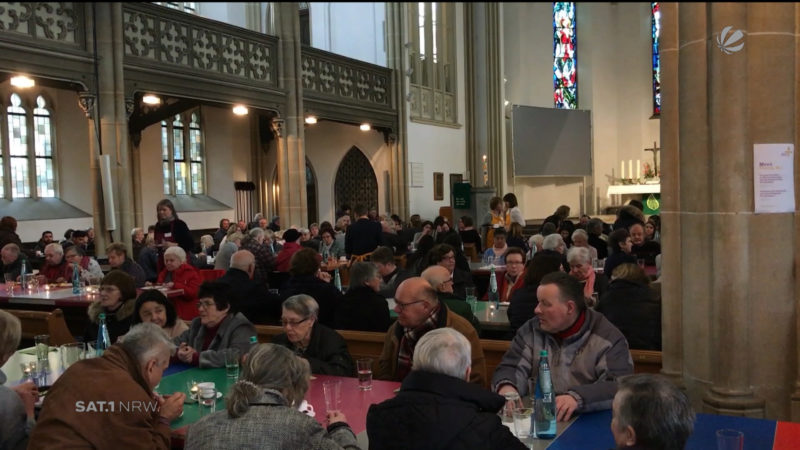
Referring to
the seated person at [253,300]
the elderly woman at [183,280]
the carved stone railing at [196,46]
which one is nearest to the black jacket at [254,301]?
the seated person at [253,300]

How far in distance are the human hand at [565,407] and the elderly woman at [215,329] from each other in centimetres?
209

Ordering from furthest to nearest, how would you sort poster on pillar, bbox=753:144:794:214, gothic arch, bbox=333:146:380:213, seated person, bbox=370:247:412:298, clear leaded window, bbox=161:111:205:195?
gothic arch, bbox=333:146:380:213 → clear leaded window, bbox=161:111:205:195 → seated person, bbox=370:247:412:298 → poster on pillar, bbox=753:144:794:214

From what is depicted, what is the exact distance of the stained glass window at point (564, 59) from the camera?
2348 centimetres

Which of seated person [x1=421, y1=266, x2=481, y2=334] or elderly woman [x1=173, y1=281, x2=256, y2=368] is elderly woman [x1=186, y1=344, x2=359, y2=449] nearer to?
elderly woman [x1=173, y1=281, x2=256, y2=368]

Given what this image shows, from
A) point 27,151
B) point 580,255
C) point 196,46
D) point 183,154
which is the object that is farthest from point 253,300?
point 183,154

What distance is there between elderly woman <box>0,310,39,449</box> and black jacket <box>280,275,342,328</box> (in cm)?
271

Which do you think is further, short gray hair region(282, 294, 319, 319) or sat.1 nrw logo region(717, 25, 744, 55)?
short gray hair region(282, 294, 319, 319)

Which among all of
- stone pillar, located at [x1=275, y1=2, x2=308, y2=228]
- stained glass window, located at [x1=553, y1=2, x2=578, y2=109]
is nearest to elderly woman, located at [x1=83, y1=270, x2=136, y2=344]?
stone pillar, located at [x1=275, y1=2, x2=308, y2=228]

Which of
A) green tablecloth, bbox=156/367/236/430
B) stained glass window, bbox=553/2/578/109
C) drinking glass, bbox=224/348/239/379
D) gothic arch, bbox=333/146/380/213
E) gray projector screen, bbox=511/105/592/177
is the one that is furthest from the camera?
stained glass window, bbox=553/2/578/109

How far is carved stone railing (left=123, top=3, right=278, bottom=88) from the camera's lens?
11.7 metres

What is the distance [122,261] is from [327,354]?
467 centimetres

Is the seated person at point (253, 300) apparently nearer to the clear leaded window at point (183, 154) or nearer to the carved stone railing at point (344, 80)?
the carved stone railing at point (344, 80)

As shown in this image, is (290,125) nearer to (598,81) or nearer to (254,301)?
(254,301)

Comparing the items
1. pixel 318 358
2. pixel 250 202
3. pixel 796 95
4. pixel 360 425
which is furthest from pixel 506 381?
pixel 250 202
